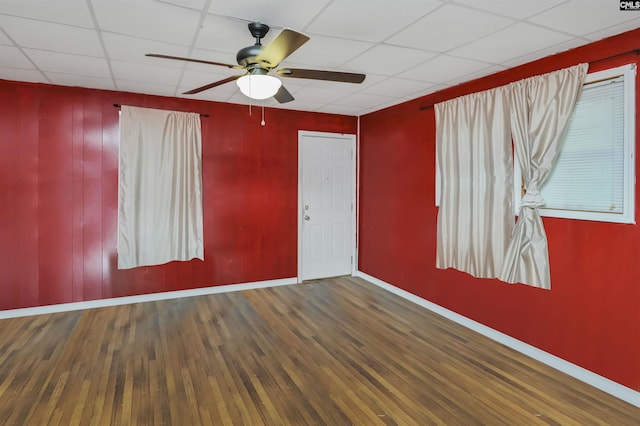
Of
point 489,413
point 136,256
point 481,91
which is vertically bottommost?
point 489,413

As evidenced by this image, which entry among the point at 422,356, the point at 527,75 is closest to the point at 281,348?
the point at 422,356

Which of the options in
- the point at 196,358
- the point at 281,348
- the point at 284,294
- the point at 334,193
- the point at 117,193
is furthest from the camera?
the point at 334,193

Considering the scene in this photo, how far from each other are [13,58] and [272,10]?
2.59m

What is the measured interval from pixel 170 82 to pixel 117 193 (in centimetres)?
153

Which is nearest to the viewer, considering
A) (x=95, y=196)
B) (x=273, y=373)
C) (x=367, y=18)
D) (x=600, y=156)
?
(x=367, y=18)

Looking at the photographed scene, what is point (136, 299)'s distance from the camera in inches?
180

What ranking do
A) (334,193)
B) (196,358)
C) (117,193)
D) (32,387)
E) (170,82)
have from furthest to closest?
(334,193)
(117,193)
(170,82)
(196,358)
(32,387)

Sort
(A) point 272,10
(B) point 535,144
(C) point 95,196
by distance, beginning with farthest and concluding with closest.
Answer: (C) point 95,196, (B) point 535,144, (A) point 272,10

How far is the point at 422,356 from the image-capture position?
3217 mm

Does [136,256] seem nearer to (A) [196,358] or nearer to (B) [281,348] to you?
(A) [196,358]

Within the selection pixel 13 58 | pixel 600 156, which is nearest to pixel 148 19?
pixel 13 58

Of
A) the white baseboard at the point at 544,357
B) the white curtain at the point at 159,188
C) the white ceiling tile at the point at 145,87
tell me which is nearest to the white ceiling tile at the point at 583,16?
the white baseboard at the point at 544,357

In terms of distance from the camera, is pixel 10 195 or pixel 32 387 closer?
pixel 32 387

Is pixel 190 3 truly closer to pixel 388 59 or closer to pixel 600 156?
pixel 388 59
